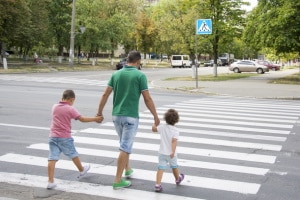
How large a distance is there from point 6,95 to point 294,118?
1122cm

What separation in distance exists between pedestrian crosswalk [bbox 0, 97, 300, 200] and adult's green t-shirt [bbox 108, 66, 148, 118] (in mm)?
1080

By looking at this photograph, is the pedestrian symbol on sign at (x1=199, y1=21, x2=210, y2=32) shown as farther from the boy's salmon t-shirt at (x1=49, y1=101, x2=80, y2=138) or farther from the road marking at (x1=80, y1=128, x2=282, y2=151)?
the boy's salmon t-shirt at (x1=49, y1=101, x2=80, y2=138)

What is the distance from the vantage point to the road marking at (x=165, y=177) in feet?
18.9

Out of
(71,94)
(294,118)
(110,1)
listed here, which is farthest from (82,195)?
(110,1)

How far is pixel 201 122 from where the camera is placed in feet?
37.1

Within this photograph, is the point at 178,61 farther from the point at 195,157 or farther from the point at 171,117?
the point at 171,117

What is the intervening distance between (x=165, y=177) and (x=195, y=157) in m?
1.33

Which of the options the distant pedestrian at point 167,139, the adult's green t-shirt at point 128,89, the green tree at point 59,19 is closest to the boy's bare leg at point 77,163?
the adult's green t-shirt at point 128,89

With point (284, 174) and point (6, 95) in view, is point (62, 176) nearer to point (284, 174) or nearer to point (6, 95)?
point (284, 174)

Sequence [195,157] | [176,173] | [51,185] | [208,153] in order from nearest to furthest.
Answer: [51,185] → [176,173] → [195,157] → [208,153]

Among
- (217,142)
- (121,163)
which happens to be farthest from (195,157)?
(121,163)

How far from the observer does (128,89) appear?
5.48 m

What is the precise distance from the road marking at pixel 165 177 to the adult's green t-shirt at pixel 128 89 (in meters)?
1.20

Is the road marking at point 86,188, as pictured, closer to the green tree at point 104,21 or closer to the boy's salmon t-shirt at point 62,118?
Result: the boy's salmon t-shirt at point 62,118
